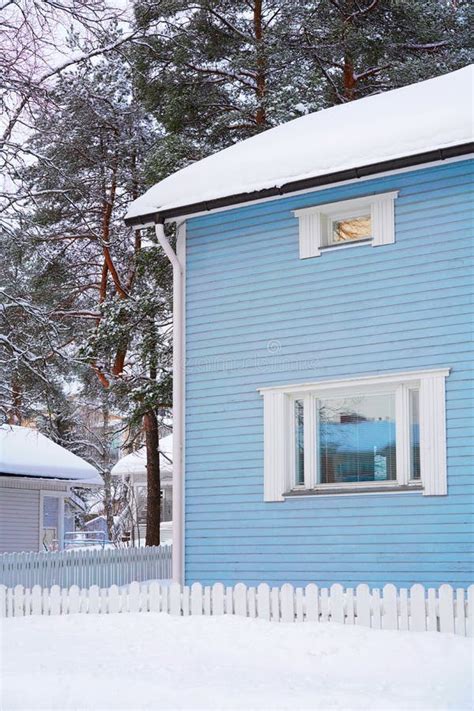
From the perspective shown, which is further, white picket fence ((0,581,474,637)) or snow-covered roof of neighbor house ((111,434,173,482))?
snow-covered roof of neighbor house ((111,434,173,482))

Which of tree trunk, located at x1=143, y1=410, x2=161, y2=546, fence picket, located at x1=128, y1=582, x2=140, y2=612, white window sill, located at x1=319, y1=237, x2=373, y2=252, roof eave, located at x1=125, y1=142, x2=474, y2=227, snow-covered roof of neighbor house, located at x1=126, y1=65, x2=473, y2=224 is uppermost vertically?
snow-covered roof of neighbor house, located at x1=126, y1=65, x2=473, y2=224

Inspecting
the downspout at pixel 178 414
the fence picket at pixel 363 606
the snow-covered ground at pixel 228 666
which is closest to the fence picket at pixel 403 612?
the snow-covered ground at pixel 228 666

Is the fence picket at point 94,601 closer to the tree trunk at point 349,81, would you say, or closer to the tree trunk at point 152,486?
the tree trunk at point 152,486

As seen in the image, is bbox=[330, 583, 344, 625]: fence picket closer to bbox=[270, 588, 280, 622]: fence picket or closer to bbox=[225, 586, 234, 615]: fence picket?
bbox=[270, 588, 280, 622]: fence picket

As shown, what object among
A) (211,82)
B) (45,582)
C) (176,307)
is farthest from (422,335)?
(211,82)

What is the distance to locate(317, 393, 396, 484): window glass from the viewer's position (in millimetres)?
12078

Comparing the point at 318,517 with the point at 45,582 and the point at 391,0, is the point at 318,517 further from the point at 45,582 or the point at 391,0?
the point at 391,0

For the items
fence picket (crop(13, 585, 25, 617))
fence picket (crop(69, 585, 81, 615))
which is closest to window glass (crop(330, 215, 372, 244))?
fence picket (crop(69, 585, 81, 615))

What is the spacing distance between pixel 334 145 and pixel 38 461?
15986mm

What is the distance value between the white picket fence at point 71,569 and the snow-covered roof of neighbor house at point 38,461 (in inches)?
255

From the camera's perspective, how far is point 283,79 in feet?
75.5

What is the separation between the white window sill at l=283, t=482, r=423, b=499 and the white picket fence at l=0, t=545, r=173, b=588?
7365 millimetres

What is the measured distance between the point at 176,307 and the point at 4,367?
3.35 m

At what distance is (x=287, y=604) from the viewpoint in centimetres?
1070
